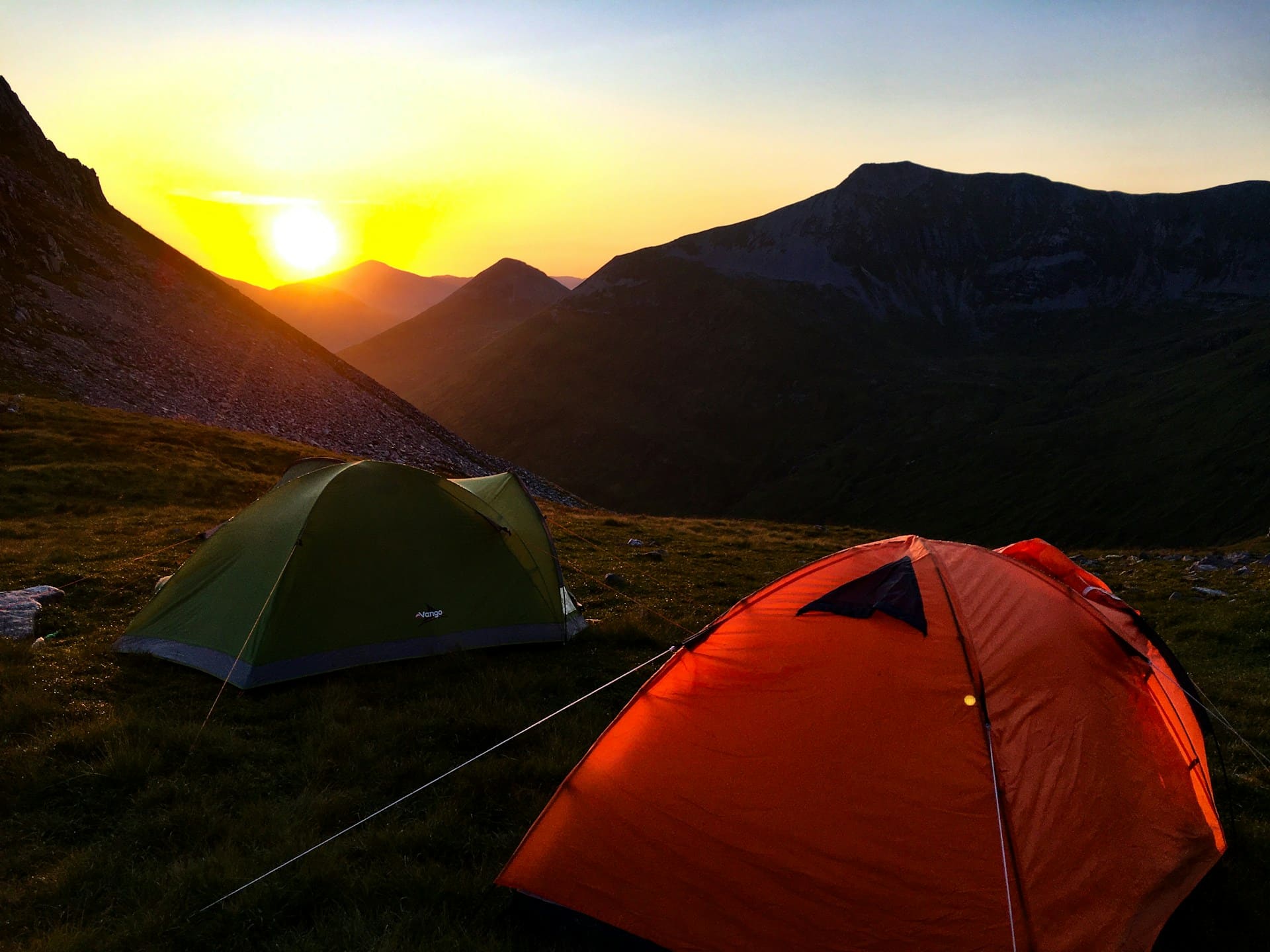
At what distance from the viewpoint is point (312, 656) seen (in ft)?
30.8

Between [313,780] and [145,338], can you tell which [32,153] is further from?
[313,780]

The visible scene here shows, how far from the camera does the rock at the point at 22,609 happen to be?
1026 centimetres

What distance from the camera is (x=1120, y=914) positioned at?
4.76 metres

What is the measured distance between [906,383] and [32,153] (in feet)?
464

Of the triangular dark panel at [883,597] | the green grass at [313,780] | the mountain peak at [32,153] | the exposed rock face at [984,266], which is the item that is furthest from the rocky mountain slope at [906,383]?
the triangular dark panel at [883,597]

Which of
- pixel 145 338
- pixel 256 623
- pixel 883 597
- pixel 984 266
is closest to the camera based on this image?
pixel 883 597

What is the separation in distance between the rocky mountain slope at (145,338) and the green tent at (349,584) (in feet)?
105

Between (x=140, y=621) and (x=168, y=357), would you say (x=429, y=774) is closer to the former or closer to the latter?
(x=140, y=621)

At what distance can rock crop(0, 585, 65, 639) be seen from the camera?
33.7ft

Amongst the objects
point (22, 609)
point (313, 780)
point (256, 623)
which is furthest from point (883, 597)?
point (22, 609)

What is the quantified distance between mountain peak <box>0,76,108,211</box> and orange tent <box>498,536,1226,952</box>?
213ft

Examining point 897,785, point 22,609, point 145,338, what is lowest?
point 897,785

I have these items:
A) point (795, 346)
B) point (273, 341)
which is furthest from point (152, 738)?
point (795, 346)

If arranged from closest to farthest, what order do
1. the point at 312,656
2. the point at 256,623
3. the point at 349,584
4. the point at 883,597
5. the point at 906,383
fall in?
the point at 883,597 < the point at 256,623 < the point at 312,656 < the point at 349,584 < the point at 906,383
